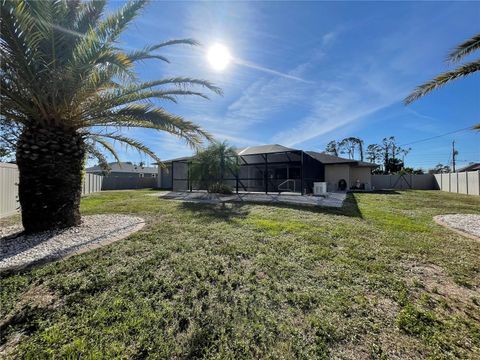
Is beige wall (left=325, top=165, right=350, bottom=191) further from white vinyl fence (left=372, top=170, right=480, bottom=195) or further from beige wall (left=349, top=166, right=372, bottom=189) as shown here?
white vinyl fence (left=372, top=170, right=480, bottom=195)

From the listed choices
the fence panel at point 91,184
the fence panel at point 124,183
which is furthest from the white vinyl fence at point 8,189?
the fence panel at point 124,183

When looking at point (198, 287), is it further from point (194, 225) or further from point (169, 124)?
point (169, 124)

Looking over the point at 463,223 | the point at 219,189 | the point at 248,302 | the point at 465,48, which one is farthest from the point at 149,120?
the point at 463,223

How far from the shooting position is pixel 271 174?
66.6ft

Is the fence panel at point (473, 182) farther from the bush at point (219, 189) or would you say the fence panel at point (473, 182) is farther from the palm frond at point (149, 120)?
the palm frond at point (149, 120)

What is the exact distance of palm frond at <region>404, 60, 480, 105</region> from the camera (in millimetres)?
5930

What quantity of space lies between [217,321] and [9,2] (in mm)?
6030

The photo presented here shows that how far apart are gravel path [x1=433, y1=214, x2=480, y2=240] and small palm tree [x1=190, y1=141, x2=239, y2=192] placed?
33.6 ft

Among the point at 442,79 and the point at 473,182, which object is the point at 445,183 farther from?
the point at 442,79

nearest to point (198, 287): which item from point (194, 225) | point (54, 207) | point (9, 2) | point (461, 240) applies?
point (194, 225)

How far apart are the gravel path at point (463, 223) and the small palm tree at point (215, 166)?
1024cm

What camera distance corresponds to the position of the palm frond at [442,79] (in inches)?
233

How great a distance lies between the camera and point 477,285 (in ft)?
9.93

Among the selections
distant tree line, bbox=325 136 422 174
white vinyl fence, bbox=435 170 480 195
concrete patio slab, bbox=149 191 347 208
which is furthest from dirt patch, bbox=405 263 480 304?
distant tree line, bbox=325 136 422 174
